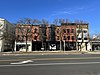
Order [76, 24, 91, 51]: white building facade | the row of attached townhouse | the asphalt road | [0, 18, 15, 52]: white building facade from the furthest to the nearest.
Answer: [76, 24, 91, 51]: white building facade < the row of attached townhouse < [0, 18, 15, 52]: white building facade < the asphalt road

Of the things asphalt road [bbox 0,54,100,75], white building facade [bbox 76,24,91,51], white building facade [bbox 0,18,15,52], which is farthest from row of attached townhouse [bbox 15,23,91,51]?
asphalt road [bbox 0,54,100,75]

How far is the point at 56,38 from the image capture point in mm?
88625

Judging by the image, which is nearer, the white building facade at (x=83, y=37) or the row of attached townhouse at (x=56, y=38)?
the row of attached townhouse at (x=56, y=38)

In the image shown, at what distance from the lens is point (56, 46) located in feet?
292

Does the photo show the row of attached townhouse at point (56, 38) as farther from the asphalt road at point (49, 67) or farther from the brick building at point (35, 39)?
the asphalt road at point (49, 67)

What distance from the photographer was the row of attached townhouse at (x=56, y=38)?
282ft

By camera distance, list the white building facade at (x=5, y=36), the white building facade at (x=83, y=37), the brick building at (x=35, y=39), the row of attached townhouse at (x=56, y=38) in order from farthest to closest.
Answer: the white building facade at (x=83, y=37)
the row of attached townhouse at (x=56, y=38)
the brick building at (x=35, y=39)
the white building facade at (x=5, y=36)

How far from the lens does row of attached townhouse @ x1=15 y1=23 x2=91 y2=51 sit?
8581 cm

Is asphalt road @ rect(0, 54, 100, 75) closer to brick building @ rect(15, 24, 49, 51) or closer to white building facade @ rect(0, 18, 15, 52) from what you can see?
white building facade @ rect(0, 18, 15, 52)

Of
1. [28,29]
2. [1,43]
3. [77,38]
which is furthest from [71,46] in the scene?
[1,43]

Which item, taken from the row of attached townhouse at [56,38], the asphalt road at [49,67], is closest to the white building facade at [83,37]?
the row of attached townhouse at [56,38]

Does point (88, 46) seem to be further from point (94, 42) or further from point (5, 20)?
point (5, 20)

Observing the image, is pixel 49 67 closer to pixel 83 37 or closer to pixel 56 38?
pixel 83 37

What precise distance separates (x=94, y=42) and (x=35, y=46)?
81.5ft
